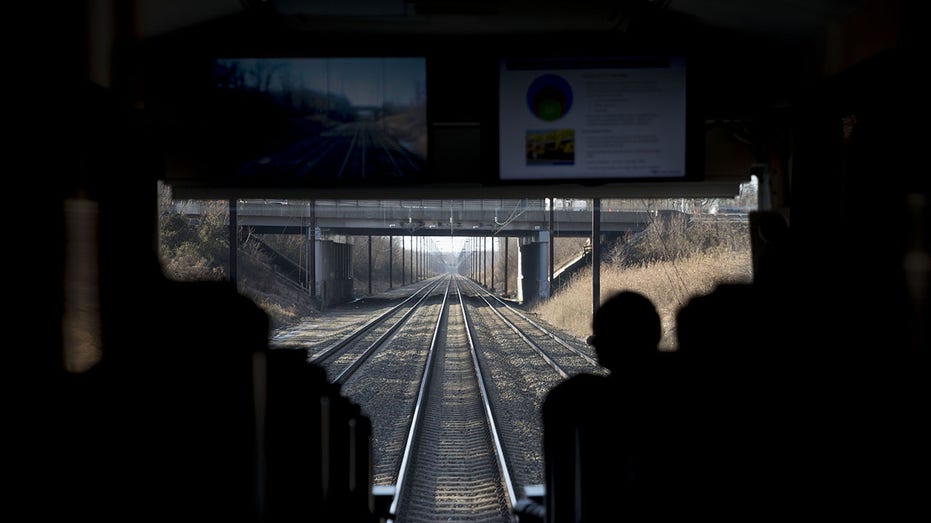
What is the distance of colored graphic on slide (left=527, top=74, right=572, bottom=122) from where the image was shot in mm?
3725

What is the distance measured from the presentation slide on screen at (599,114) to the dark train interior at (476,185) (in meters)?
0.05

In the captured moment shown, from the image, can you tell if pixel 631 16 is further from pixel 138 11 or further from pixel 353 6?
pixel 138 11

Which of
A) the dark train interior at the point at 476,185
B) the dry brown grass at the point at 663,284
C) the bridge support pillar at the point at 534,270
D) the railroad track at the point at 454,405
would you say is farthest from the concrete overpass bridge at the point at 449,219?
the dark train interior at the point at 476,185

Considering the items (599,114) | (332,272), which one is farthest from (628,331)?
(332,272)

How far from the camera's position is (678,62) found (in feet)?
12.2

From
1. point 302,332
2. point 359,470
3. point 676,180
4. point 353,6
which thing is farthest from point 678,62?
point 302,332

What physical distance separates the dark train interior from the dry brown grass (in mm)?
13974

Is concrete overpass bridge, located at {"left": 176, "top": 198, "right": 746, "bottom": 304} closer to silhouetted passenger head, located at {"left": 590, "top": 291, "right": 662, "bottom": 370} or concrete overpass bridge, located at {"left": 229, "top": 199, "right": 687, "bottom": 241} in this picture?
concrete overpass bridge, located at {"left": 229, "top": 199, "right": 687, "bottom": 241}

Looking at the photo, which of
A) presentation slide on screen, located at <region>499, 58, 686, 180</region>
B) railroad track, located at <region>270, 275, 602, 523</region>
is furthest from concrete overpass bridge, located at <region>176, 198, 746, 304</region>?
presentation slide on screen, located at <region>499, 58, 686, 180</region>

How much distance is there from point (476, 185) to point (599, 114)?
40.2 inches

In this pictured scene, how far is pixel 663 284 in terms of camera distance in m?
22.0

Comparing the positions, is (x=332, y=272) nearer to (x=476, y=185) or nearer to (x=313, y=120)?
(x=476, y=185)

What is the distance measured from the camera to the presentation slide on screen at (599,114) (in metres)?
3.70

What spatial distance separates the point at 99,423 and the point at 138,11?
2557 millimetres
